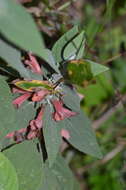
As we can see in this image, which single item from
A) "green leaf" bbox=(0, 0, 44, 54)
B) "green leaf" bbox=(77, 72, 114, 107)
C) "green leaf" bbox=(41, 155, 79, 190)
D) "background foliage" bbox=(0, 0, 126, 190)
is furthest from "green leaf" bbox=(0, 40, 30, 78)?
"green leaf" bbox=(77, 72, 114, 107)

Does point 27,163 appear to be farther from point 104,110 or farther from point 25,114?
point 104,110

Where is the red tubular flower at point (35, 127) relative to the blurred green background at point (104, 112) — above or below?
above

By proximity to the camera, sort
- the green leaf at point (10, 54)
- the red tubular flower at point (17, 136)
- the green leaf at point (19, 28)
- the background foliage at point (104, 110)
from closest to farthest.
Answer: the green leaf at point (19, 28), the green leaf at point (10, 54), the red tubular flower at point (17, 136), the background foliage at point (104, 110)

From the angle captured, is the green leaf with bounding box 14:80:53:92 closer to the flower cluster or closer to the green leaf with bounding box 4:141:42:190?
the flower cluster

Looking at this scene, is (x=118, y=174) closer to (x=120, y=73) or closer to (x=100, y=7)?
(x=120, y=73)

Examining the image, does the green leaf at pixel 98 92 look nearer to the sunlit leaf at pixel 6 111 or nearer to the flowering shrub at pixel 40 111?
the flowering shrub at pixel 40 111

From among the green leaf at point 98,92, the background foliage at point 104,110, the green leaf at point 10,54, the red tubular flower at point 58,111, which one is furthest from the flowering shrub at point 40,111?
the green leaf at point 98,92
